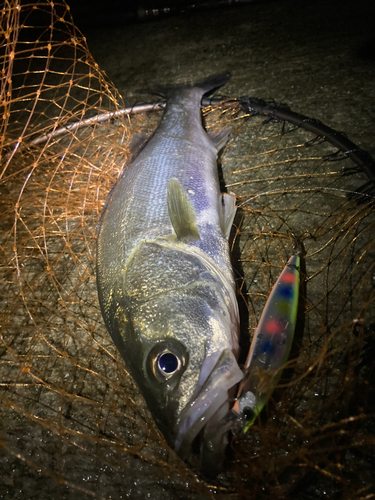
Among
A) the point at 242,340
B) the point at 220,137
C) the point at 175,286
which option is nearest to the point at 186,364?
the point at 175,286

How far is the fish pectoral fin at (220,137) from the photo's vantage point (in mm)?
3219

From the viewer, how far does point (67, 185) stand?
134 inches

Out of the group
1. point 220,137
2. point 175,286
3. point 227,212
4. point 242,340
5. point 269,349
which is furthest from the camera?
point 220,137

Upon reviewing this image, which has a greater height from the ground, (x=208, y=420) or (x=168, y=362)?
(x=168, y=362)

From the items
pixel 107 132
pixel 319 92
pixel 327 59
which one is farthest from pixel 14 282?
pixel 327 59

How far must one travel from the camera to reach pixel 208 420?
5.07ft

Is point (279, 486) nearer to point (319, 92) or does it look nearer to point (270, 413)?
point (270, 413)

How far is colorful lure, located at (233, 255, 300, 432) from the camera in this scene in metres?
1.65

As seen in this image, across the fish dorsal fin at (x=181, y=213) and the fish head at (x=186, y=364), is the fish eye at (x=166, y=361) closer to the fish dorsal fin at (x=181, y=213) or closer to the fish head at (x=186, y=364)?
the fish head at (x=186, y=364)

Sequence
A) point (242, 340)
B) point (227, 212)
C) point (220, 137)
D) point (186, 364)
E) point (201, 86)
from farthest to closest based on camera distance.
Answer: point (201, 86) → point (220, 137) → point (227, 212) → point (242, 340) → point (186, 364)

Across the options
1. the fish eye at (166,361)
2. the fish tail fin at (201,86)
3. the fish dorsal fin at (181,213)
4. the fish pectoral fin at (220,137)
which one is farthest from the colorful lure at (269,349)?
the fish tail fin at (201,86)

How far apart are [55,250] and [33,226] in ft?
1.63

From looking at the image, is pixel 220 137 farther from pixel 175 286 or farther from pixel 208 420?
pixel 208 420

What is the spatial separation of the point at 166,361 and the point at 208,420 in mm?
367
